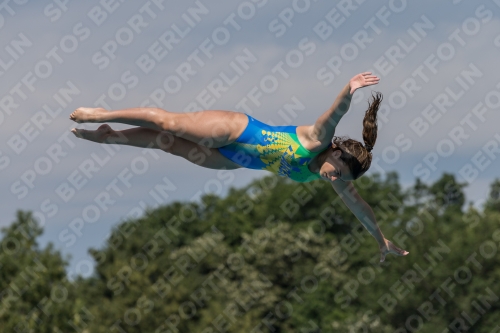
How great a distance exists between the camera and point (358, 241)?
65000 millimetres

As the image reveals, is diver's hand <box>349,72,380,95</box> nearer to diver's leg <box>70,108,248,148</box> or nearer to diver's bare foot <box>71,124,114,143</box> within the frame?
diver's leg <box>70,108,248,148</box>

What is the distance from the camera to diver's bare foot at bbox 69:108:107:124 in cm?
1212

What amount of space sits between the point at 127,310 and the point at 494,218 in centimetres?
2176

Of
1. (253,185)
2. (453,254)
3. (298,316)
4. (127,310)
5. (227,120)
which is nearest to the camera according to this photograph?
(227,120)

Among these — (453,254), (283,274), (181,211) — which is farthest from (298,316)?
(181,211)

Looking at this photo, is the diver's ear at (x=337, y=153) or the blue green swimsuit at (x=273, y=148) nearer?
the diver's ear at (x=337, y=153)

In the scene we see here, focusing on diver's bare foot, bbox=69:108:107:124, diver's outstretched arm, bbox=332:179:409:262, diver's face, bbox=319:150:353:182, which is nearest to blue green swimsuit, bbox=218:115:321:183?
diver's face, bbox=319:150:353:182

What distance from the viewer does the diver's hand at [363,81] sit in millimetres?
10797

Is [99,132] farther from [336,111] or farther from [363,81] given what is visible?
[363,81]

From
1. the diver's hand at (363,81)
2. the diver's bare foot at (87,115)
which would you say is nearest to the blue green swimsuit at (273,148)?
the diver's hand at (363,81)

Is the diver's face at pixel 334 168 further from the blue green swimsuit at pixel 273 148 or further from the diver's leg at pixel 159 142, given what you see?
the diver's leg at pixel 159 142

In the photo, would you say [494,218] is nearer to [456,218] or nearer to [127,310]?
[456,218]

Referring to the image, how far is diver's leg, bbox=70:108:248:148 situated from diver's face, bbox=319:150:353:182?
1.20 meters

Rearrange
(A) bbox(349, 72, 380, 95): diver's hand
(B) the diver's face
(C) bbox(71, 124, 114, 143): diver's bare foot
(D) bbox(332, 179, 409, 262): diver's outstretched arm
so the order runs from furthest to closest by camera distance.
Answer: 1. (D) bbox(332, 179, 409, 262): diver's outstretched arm
2. (C) bbox(71, 124, 114, 143): diver's bare foot
3. (B) the diver's face
4. (A) bbox(349, 72, 380, 95): diver's hand
